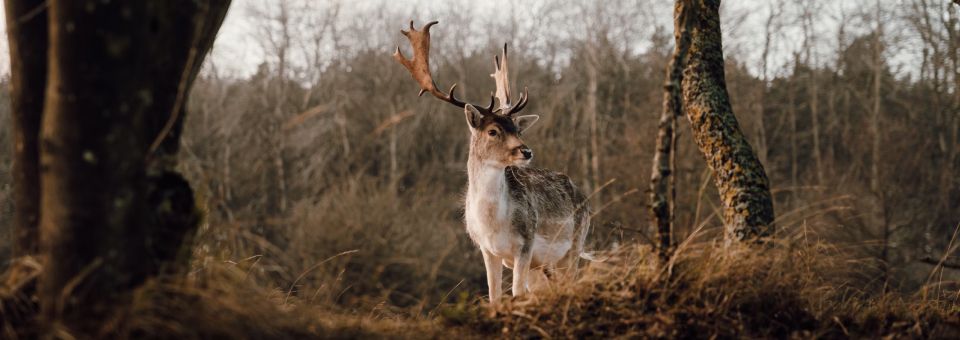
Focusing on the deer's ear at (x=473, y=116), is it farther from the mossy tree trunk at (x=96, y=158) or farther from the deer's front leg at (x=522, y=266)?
the mossy tree trunk at (x=96, y=158)

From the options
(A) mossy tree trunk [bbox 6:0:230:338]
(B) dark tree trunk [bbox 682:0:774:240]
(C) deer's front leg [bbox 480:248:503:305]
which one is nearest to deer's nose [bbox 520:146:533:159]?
(C) deer's front leg [bbox 480:248:503:305]

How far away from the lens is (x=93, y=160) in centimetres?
352

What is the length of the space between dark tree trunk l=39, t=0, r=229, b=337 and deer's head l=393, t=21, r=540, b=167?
3.91m

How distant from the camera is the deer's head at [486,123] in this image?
7.50 m

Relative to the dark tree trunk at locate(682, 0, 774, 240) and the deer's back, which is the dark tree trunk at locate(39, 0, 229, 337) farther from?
the deer's back

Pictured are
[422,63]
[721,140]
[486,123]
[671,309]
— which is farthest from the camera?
[422,63]

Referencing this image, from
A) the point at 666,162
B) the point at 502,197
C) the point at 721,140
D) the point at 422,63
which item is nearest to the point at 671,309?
the point at 666,162

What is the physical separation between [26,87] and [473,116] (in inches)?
172

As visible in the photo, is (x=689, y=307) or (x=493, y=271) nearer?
(x=689, y=307)

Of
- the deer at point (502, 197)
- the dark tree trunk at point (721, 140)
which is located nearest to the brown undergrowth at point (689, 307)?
the dark tree trunk at point (721, 140)

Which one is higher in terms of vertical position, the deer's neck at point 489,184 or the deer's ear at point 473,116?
the deer's ear at point 473,116

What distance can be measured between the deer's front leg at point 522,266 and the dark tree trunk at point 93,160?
4.08 m

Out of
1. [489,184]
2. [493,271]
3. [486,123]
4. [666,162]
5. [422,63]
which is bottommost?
[493,271]

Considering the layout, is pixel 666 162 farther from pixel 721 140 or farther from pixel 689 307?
pixel 721 140
